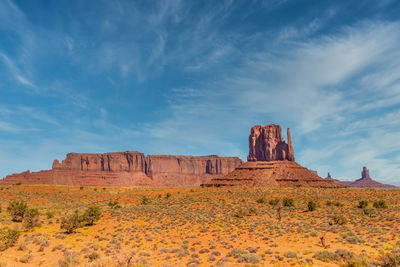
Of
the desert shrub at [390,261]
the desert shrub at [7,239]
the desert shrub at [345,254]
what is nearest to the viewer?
the desert shrub at [390,261]

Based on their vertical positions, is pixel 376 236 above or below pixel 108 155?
below

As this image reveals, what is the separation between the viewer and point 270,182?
8506cm

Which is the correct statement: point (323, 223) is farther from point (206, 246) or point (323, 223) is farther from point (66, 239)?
point (66, 239)

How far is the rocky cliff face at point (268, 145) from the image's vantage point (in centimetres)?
11395

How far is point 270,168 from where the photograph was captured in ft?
327

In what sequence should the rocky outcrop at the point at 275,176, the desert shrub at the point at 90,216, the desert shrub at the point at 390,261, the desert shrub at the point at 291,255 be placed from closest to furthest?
the desert shrub at the point at 390,261, the desert shrub at the point at 291,255, the desert shrub at the point at 90,216, the rocky outcrop at the point at 275,176

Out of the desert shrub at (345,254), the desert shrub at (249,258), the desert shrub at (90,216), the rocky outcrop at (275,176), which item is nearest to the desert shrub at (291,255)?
the desert shrub at (249,258)

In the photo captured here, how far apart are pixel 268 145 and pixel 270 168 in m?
18.9

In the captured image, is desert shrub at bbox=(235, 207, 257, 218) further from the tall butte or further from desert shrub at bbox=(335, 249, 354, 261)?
the tall butte

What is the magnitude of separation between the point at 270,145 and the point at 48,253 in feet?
359

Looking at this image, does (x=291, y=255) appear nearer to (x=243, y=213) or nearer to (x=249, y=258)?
(x=249, y=258)

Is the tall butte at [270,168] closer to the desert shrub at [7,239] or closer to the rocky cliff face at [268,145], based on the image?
the rocky cliff face at [268,145]

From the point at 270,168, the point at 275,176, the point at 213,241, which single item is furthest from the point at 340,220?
the point at 270,168

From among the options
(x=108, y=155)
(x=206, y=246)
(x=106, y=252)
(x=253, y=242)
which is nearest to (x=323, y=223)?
(x=253, y=242)
